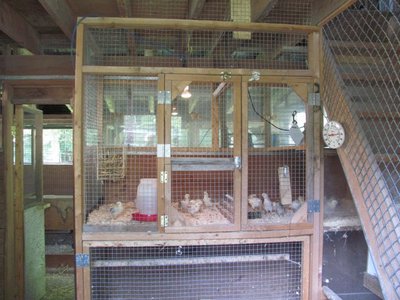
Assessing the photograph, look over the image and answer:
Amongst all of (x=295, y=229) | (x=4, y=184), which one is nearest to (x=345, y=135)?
(x=295, y=229)

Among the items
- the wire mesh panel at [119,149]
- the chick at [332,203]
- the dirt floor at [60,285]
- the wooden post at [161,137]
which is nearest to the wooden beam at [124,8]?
the wire mesh panel at [119,149]

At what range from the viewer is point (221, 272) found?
2.35 metres

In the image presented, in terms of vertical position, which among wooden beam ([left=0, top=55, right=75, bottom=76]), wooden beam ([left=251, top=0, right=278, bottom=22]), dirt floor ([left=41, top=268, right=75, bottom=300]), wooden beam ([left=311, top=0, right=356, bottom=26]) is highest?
wooden beam ([left=251, top=0, right=278, bottom=22])

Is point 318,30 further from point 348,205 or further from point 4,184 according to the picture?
point 4,184

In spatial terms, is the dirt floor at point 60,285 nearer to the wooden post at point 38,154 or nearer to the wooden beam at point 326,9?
the wooden post at point 38,154

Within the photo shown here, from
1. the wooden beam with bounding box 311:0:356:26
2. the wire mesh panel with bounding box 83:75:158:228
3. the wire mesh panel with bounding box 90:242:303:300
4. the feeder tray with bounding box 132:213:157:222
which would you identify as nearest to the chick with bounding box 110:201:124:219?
the wire mesh panel with bounding box 83:75:158:228

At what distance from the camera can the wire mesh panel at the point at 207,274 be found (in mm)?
2213

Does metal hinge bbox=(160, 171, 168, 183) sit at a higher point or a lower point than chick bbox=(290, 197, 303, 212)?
higher

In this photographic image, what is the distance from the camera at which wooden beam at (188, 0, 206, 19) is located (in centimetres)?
214

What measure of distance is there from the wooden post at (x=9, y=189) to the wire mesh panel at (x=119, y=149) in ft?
3.91

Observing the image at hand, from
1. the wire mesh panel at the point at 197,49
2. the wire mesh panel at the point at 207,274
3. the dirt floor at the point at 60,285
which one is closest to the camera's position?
the wire mesh panel at the point at 207,274

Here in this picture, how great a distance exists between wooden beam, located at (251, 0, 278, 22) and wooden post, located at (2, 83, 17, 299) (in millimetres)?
2274

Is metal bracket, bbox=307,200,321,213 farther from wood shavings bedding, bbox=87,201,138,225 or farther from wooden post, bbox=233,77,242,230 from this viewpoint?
wood shavings bedding, bbox=87,201,138,225

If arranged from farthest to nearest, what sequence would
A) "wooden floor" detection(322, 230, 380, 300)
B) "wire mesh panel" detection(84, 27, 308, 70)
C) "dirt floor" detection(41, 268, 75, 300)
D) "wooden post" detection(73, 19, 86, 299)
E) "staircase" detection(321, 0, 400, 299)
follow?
1. "dirt floor" detection(41, 268, 75, 300)
2. "wire mesh panel" detection(84, 27, 308, 70)
3. "wooden floor" detection(322, 230, 380, 300)
4. "wooden post" detection(73, 19, 86, 299)
5. "staircase" detection(321, 0, 400, 299)
